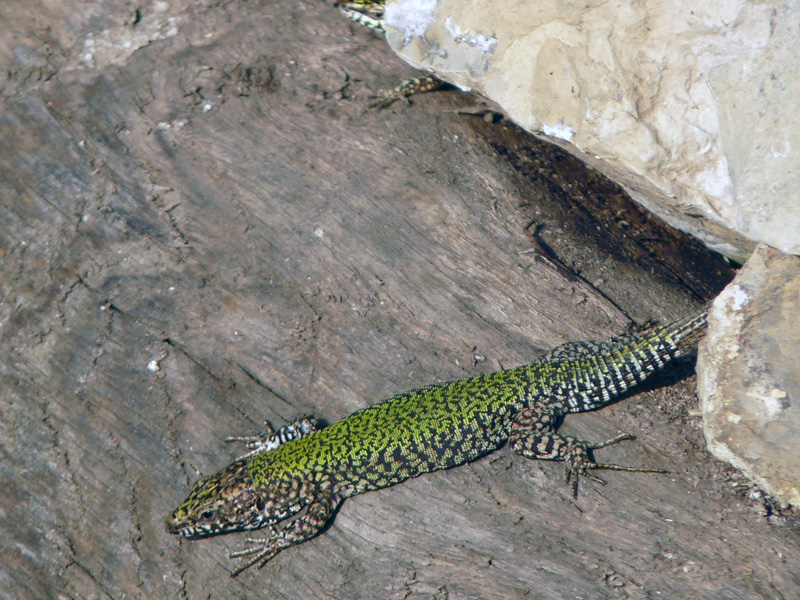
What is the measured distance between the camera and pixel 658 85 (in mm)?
4039

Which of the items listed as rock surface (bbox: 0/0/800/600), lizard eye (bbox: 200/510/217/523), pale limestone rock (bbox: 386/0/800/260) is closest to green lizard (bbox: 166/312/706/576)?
lizard eye (bbox: 200/510/217/523)

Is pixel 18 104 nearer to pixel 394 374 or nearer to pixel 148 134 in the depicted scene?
pixel 148 134

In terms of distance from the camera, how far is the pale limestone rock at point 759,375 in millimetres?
3639

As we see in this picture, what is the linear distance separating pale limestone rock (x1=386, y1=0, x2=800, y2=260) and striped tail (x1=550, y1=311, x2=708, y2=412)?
0.87 meters

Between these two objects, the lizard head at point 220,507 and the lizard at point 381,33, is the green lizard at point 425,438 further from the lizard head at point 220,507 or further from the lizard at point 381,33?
the lizard at point 381,33

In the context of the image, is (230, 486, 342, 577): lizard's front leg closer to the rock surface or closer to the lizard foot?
the rock surface

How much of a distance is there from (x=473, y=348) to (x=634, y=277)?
1.63m

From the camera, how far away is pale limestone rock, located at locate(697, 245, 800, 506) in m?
3.64

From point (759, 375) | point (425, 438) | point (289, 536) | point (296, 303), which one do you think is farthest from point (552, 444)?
point (296, 303)

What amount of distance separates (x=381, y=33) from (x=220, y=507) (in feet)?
16.5

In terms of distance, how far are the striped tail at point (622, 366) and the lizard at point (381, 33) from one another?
3.09 meters

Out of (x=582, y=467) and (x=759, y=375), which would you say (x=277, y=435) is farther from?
(x=759, y=375)

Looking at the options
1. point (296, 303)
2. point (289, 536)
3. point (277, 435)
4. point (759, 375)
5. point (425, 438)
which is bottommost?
point (289, 536)

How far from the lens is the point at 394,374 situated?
15.3 ft
